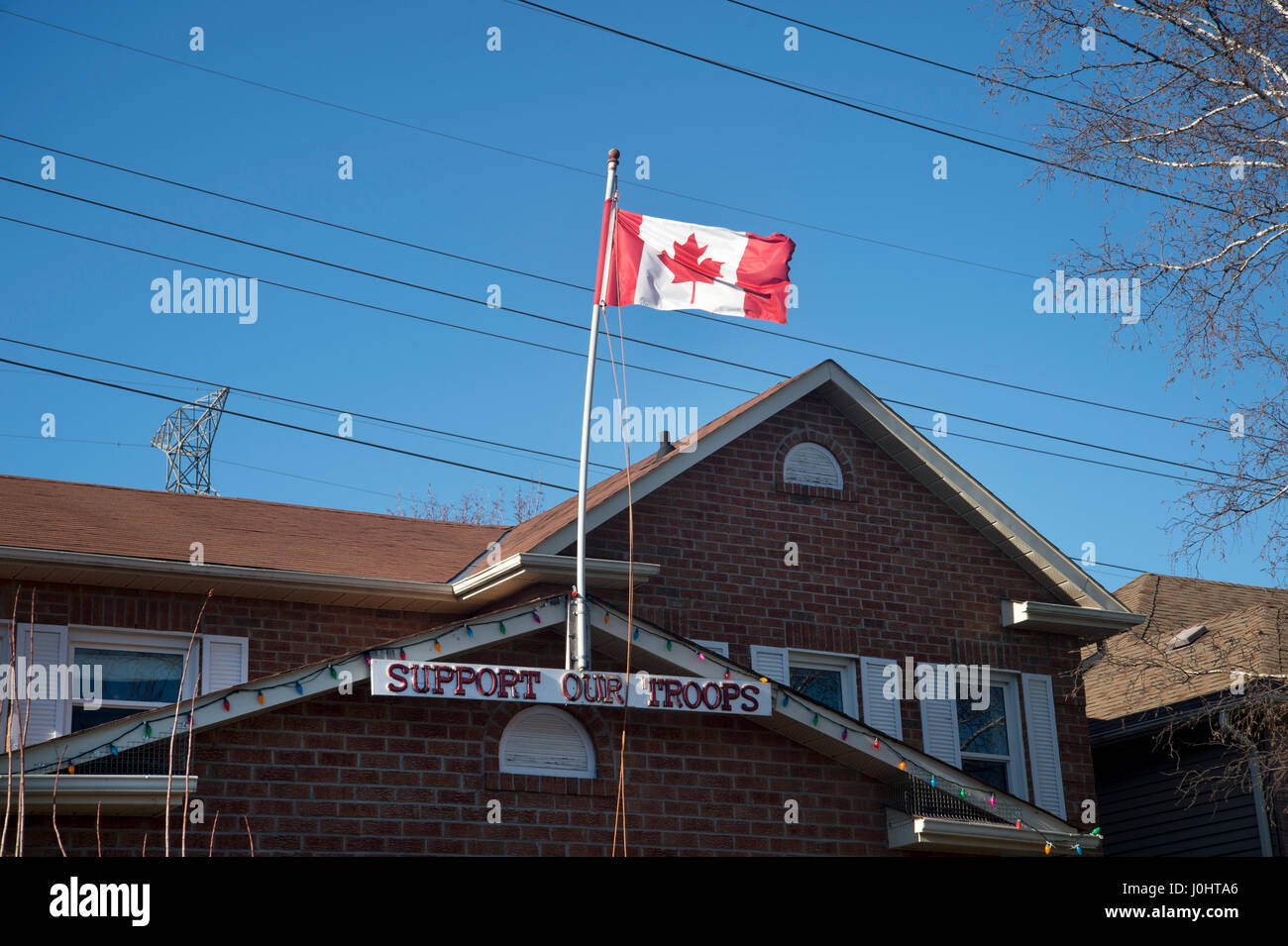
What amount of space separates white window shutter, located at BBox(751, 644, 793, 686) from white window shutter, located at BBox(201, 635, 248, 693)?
5.28 meters

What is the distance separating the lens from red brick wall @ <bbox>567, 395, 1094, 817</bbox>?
610 inches

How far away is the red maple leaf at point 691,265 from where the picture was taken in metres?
14.1

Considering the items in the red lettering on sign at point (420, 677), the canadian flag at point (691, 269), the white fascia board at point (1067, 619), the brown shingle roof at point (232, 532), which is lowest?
the red lettering on sign at point (420, 677)

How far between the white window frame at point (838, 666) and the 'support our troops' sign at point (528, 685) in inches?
156

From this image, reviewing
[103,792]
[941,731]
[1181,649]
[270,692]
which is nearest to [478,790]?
[270,692]

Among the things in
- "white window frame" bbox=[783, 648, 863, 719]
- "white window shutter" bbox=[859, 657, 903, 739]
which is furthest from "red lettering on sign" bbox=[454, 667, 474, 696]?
"white window shutter" bbox=[859, 657, 903, 739]

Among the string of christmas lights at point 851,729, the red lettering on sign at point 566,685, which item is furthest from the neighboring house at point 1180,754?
the red lettering on sign at point 566,685

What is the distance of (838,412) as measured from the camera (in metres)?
17.1

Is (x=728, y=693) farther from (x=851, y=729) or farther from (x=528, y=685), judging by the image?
(x=528, y=685)

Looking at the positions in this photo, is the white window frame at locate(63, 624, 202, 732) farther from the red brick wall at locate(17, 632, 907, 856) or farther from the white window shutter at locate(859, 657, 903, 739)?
the white window shutter at locate(859, 657, 903, 739)

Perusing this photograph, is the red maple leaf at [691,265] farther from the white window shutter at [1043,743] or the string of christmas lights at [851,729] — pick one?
the white window shutter at [1043,743]

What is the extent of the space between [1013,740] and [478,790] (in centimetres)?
764
